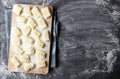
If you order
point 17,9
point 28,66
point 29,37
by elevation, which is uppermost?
point 17,9

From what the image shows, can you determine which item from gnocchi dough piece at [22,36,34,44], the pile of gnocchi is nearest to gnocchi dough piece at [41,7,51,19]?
the pile of gnocchi

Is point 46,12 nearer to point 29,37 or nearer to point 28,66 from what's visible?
point 29,37

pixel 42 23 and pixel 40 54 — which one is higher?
pixel 42 23

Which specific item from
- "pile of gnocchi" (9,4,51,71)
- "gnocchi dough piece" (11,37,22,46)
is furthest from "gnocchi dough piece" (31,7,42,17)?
"gnocchi dough piece" (11,37,22,46)

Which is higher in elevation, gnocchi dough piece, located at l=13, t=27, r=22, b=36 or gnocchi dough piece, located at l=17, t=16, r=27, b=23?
gnocchi dough piece, located at l=17, t=16, r=27, b=23

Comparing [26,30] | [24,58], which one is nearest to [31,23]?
[26,30]

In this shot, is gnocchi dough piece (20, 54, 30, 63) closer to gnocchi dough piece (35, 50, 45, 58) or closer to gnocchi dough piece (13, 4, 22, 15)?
gnocchi dough piece (35, 50, 45, 58)

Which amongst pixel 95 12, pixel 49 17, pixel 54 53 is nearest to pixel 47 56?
pixel 54 53

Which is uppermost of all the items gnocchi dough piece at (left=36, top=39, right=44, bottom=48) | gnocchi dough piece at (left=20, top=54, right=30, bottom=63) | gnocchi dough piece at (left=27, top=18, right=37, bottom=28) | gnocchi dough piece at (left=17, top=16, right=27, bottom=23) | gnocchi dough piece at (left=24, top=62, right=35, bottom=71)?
gnocchi dough piece at (left=17, top=16, right=27, bottom=23)

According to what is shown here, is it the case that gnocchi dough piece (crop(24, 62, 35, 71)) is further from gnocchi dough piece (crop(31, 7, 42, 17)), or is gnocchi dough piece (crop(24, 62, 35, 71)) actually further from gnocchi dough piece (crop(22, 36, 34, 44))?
gnocchi dough piece (crop(31, 7, 42, 17))
